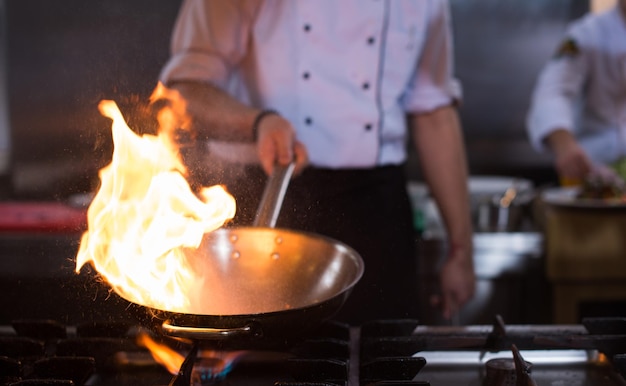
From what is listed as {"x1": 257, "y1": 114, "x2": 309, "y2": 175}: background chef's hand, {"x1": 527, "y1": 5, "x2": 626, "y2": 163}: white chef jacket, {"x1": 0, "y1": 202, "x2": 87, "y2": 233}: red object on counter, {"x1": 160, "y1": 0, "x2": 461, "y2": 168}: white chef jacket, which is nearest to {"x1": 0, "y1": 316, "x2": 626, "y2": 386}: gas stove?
→ {"x1": 257, "y1": 114, "x2": 309, "y2": 175}: background chef's hand

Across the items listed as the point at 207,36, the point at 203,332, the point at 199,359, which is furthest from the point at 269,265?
the point at 207,36

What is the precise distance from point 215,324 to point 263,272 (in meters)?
0.25

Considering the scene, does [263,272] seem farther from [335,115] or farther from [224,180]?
[335,115]

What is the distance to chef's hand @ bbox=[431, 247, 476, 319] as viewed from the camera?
61.9 inches

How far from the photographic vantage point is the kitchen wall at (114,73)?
1.14 m

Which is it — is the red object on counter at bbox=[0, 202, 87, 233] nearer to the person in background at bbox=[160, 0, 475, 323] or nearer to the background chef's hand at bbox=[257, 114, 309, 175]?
the person in background at bbox=[160, 0, 475, 323]

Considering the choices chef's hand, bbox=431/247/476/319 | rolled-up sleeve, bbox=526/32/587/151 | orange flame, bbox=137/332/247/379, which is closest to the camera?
orange flame, bbox=137/332/247/379

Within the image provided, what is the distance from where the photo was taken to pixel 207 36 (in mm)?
1340

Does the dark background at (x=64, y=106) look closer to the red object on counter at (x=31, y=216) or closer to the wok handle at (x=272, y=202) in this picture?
the red object on counter at (x=31, y=216)

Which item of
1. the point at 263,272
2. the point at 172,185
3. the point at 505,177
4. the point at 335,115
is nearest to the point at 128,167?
the point at 172,185

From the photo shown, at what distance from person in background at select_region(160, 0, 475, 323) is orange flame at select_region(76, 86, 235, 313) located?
4.9 inches

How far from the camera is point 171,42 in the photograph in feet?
4.50

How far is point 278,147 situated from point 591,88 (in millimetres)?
2020

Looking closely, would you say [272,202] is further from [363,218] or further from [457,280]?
[457,280]
